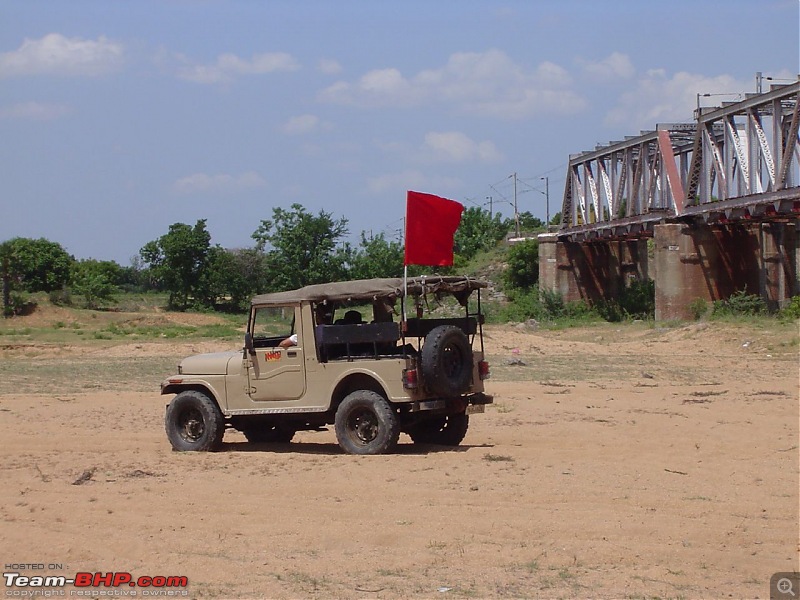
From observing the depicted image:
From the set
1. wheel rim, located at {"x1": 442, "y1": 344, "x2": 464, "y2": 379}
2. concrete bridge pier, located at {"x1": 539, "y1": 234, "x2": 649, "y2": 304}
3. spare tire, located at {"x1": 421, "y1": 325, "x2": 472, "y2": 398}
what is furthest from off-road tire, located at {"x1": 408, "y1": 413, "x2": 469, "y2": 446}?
concrete bridge pier, located at {"x1": 539, "y1": 234, "x2": 649, "y2": 304}

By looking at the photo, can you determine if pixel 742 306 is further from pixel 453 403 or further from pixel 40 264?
pixel 40 264

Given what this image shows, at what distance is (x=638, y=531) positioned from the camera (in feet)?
30.5

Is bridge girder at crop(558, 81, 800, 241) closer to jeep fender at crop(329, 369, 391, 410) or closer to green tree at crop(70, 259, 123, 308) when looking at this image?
jeep fender at crop(329, 369, 391, 410)

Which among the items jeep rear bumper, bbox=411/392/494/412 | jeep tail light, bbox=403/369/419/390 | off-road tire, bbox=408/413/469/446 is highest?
jeep tail light, bbox=403/369/419/390

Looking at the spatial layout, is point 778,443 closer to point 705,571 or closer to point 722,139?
point 705,571

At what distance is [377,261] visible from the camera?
79.9 metres

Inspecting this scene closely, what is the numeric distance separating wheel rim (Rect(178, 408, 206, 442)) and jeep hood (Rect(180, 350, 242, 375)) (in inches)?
23.0

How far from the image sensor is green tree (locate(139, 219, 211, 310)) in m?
84.6

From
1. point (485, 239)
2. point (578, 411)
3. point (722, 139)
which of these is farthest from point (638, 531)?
point (485, 239)

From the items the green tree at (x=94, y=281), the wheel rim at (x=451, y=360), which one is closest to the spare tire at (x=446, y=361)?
the wheel rim at (x=451, y=360)

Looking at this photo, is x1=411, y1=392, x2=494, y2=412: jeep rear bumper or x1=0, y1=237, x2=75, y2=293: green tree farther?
x1=0, y1=237, x2=75, y2=293: green tree

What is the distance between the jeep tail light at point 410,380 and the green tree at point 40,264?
231 ft

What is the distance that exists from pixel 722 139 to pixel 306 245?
40413 millimetres

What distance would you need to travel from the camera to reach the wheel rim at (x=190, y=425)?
15.3 metres
